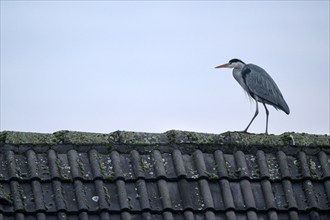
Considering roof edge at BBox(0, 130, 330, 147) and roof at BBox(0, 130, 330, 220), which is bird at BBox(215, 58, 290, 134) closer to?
roof edge at BBox(0, 130, 330, 147)

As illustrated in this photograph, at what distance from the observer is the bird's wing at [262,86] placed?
12.4 meters

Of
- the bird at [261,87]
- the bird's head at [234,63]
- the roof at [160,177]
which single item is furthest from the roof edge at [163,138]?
the bird's head at [234,63]

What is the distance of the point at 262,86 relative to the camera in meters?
12.6

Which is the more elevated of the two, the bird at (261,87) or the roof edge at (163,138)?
the bird at (261,87)

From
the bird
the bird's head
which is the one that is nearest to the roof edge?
the bird

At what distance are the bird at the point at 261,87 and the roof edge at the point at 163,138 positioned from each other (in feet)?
13.9

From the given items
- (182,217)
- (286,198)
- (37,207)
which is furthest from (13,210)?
(286,198)

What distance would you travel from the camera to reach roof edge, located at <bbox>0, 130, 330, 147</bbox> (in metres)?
7.25

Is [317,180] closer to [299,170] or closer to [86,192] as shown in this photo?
[299,170]

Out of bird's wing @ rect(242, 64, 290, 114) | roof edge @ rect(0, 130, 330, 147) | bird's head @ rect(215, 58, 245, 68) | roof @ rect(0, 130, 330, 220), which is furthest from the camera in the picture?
bird's head @ rect(215, 58, 245, 68)

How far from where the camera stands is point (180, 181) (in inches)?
279

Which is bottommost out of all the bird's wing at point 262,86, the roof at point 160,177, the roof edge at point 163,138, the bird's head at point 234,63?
the roof at point 160,177

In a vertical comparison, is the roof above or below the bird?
below

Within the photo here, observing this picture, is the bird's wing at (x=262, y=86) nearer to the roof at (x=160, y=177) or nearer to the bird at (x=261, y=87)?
the bird at (x=261, y=87)
